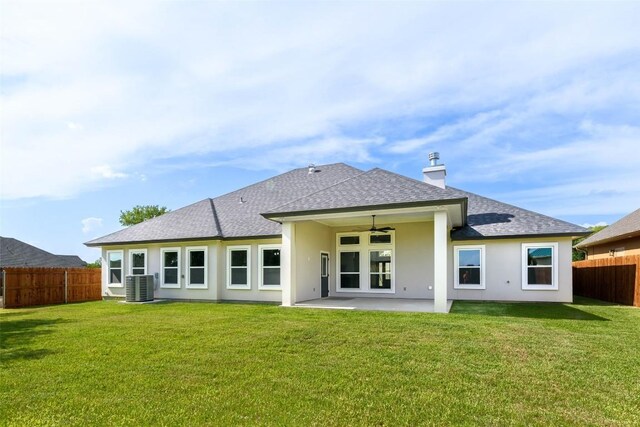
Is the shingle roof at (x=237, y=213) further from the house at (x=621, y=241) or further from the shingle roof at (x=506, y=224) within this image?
the house at (x=621, y=241)

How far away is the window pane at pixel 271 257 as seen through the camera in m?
14.5

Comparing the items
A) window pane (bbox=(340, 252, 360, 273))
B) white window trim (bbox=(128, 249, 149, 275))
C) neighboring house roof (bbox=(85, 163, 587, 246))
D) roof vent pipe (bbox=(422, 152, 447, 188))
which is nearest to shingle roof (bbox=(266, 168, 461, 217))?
neighboring house roof (bbox=(85, 163, 587, 246))

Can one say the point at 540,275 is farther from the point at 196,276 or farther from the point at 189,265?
the point at 189,265

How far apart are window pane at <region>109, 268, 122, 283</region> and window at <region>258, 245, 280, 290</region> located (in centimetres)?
728

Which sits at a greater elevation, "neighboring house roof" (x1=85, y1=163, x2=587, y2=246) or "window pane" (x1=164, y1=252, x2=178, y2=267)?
"neighboring house roof" (x1=85, y1=163, x2=587, y2=246)

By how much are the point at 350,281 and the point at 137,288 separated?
8527mm

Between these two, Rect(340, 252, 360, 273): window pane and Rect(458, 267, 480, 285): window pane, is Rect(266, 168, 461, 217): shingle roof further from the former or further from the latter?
Rect(340, 252, 360, 273): window pane

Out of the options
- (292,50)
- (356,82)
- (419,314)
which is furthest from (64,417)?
(356,82)

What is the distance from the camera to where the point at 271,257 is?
47.9ft

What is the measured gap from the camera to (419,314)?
10133mm

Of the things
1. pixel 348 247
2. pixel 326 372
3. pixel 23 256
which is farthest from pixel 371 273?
pixel 23 256

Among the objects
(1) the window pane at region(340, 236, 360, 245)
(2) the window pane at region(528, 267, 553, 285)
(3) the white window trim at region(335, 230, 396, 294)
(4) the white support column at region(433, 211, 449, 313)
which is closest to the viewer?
(4) the white support column at region(433, 211, 449, 313)

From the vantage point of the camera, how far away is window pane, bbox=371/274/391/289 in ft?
50.0

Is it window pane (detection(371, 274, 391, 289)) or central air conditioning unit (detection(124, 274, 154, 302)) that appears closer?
central air conditioning unit (detection(124, 274, 154, 302))
